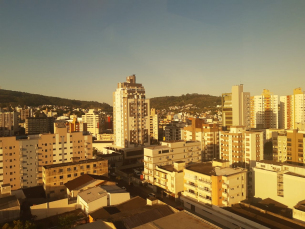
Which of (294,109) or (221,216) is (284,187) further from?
(294,109)

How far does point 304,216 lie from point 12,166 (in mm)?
13120

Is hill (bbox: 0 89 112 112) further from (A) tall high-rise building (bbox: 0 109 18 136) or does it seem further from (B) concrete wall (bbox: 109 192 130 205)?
(B) concrete wall (bbox: 109 192 130 205)

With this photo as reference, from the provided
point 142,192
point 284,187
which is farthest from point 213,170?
point 142,192

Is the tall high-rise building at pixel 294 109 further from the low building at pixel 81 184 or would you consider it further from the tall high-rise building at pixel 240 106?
the low building at pixel 81 184

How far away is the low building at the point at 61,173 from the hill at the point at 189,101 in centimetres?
3911

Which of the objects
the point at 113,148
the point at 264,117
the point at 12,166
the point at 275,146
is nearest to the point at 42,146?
the point at 12,166

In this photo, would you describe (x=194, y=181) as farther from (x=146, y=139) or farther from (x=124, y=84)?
(x=124, y=84)

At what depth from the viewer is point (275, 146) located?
1712 centimetres

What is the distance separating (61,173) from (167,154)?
5.42 m

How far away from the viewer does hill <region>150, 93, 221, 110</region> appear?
5098cm

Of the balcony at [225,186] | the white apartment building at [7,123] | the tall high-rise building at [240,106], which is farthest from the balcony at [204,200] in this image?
the white apartment building at [7,123]

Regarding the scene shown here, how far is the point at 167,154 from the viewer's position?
1346 cm

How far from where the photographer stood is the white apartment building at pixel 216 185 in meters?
9.54

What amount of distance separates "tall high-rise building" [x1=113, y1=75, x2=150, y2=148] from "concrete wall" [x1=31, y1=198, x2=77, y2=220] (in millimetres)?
11410
